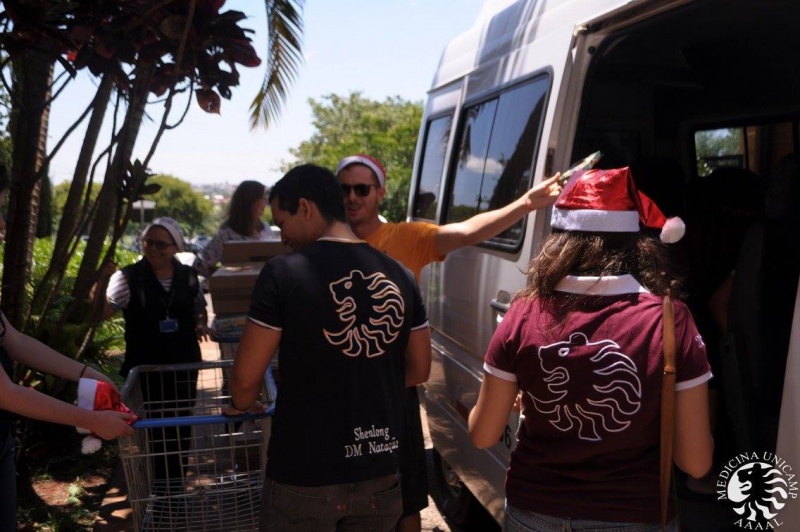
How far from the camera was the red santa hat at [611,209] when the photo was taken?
6.86ft

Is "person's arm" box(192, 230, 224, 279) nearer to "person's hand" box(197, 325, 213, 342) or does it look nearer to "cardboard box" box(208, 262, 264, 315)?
"cardboard box" box(208, 262, 264, 315)

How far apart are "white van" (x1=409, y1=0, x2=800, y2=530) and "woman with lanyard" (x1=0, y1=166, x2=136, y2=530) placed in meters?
1.63

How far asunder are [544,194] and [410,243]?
2.52 feet

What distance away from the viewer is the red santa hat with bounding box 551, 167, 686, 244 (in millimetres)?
2090

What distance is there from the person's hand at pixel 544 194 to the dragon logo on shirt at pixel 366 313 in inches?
35.5

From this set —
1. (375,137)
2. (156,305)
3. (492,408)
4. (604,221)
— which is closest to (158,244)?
(156,305)

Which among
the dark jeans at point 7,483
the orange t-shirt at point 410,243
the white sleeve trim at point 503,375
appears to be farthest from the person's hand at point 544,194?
the dark jeans at point 7,483

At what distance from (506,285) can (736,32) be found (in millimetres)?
1850

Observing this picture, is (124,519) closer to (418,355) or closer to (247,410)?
(247,410)

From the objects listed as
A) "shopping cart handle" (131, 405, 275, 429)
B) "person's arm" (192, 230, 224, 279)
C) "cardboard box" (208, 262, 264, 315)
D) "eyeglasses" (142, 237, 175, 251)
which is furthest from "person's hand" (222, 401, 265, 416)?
"person's arm" (192, 230, 224, 279)

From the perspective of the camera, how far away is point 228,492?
9.07 feet

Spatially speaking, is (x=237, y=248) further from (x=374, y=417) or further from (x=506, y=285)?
(x=374, y=417)

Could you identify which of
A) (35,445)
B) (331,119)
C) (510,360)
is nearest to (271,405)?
(510,360)

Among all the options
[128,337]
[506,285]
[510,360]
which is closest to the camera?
[510,360]
